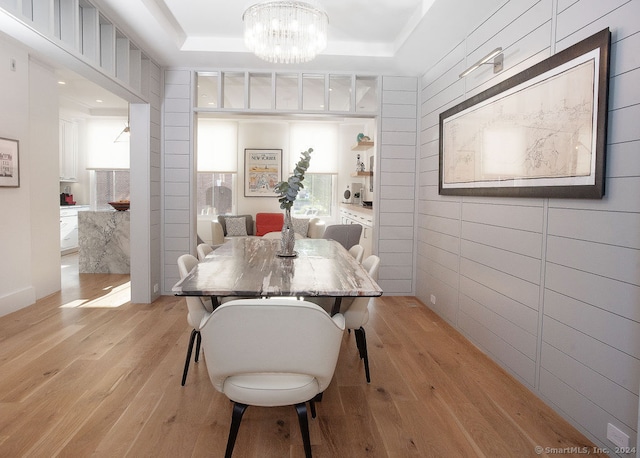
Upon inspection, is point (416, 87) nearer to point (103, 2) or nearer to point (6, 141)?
point (103, 2)

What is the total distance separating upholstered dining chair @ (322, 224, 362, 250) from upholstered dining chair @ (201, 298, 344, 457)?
3.30 m

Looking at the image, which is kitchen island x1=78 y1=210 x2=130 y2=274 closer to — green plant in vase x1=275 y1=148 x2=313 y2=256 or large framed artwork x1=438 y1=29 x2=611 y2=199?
green plant in vase x1=275 y1=148 x2=313 y2=256

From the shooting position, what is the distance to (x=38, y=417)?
2.13 meters

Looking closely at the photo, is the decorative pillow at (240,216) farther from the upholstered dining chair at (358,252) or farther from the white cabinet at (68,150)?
the upholstered dining chair at (358,252)

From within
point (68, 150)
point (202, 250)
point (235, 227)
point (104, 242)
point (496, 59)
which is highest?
point (496, 59)

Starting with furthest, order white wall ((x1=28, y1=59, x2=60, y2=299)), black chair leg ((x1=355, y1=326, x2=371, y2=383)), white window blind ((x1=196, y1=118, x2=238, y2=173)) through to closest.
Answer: white window blind ((x1=196, y1=118, x2=238, y2=173)) < white wall ((x1=28, y1=59, x2=60, y2=299)) < black chair leg ((x1=355, y1=326, x2=371, y2=383))

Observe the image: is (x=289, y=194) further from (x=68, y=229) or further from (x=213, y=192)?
(x=68, y=229)

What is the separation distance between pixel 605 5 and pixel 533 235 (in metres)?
1.23

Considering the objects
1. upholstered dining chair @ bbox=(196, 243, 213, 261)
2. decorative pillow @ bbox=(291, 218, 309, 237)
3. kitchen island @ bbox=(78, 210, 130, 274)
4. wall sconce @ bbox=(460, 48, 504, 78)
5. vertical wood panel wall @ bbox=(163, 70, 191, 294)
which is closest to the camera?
wall sconce @ bbox=(460, 48, 504, 78)

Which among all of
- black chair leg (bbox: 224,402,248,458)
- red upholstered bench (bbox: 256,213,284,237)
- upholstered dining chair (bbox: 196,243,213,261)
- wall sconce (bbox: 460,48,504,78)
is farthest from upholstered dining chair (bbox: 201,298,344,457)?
red upholstered bench (bbox: 256,213,284,237)

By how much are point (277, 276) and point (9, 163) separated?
3.44m

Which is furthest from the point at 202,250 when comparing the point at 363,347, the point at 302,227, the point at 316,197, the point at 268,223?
the point at 316,197

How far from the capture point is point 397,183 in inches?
192

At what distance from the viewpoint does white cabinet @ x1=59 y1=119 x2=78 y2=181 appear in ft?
24.7
